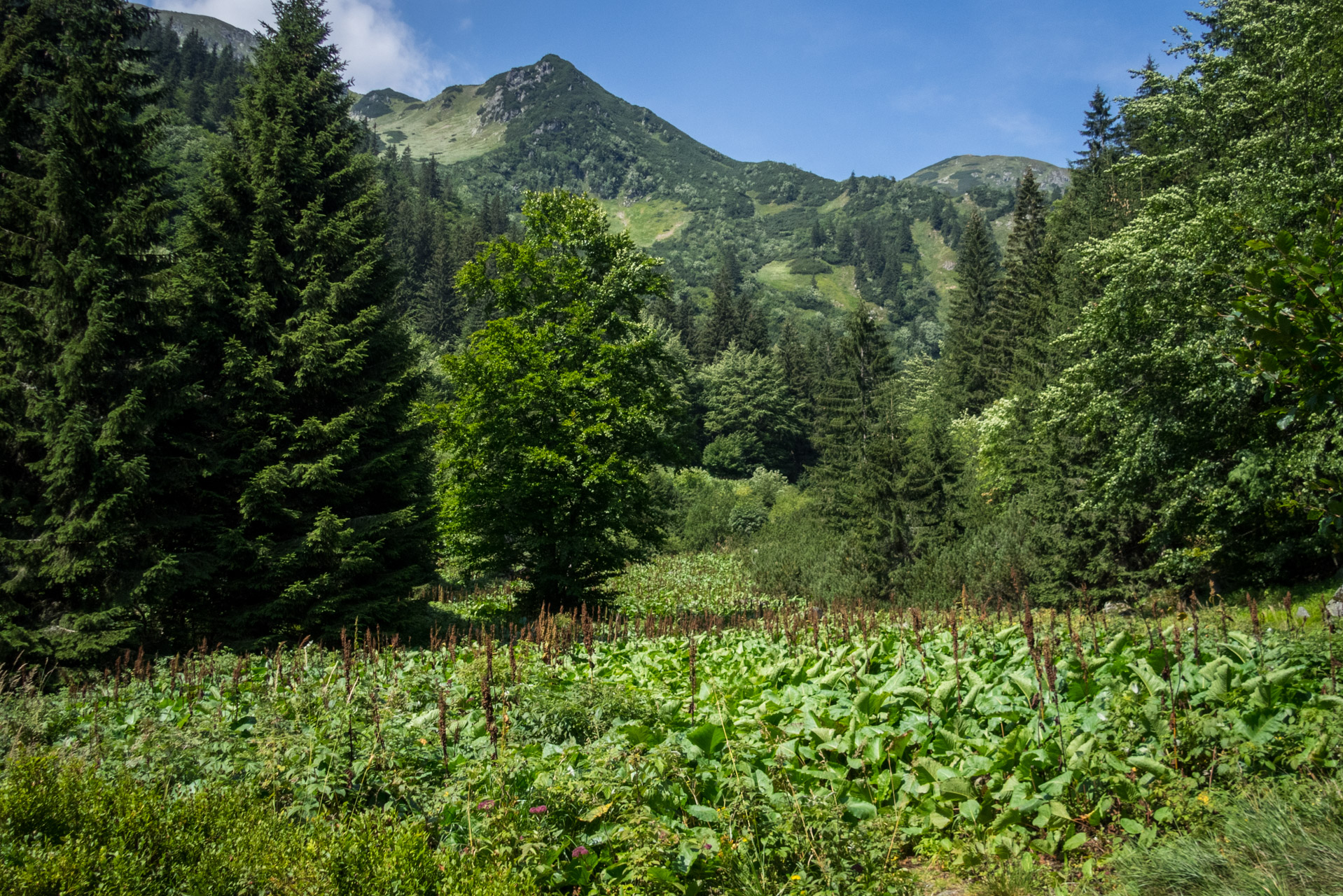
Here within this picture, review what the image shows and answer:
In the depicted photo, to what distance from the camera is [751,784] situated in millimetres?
3564

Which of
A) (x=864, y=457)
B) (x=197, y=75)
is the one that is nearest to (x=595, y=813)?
(x=864, y=457)

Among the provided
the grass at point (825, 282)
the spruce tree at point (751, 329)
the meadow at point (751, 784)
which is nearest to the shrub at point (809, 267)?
the grass at point (825, 282)

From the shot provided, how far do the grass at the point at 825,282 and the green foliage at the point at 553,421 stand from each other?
131 metres

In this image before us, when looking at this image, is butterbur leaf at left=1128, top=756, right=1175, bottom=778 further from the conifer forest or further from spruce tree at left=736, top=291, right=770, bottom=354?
spruce tree at left=736, top=291, right=770, bottom=354

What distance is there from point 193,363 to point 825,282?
153913 mm

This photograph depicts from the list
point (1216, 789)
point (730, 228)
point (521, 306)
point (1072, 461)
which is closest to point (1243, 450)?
point (1072, 461)

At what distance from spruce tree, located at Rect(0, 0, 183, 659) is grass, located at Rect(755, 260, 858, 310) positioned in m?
139

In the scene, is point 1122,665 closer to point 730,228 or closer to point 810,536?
point 810,536

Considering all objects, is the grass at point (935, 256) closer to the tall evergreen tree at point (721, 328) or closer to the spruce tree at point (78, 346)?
the tall evergreen tree at point (721, 328)

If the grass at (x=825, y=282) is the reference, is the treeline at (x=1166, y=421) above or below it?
below

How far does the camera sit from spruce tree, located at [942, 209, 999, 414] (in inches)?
1582

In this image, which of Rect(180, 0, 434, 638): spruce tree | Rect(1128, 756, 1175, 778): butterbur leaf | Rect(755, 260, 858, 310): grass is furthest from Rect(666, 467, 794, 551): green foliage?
Rect(755, 260, 858, 310): grass

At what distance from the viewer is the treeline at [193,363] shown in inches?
380

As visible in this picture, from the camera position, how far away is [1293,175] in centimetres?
1290
